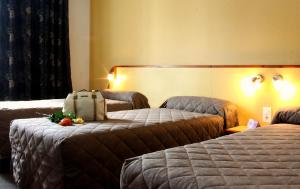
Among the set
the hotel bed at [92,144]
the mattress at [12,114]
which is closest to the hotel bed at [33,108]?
the mattress at [12,114]

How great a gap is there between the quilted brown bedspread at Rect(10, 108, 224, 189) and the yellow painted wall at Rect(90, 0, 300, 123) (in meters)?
0.74

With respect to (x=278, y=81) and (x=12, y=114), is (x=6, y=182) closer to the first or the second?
(x=12, y=114)

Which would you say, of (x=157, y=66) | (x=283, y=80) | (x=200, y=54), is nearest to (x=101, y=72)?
(x=157, y=66)

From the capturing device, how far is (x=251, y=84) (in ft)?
9.82

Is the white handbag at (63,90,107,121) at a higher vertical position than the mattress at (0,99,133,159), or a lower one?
higher

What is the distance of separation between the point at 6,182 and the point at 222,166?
6.77 ft

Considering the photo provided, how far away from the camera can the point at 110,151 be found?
2.10 m

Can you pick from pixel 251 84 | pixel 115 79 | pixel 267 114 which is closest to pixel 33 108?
pixel 115 79

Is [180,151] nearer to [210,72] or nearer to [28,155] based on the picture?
[28,155]

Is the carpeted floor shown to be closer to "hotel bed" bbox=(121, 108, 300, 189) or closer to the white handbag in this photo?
the white handbag

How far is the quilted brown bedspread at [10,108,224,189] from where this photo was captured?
6.44ft

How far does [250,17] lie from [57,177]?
2244mm

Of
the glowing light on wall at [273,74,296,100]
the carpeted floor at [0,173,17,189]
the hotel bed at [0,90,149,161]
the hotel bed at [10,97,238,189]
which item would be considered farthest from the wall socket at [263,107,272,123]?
the carpeted floor at [0,173,17,189]

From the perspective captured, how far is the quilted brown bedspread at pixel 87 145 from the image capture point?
1964 millimetres
